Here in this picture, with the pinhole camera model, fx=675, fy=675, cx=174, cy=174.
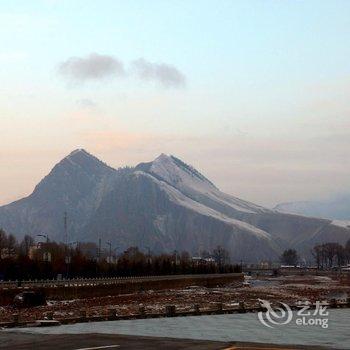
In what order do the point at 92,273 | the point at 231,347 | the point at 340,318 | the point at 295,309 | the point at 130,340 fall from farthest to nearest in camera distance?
the point at 92,273 → the point at 295,309 → the point at 340,318 → the point at 130,340 → the point at 231,347

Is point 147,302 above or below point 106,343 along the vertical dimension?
below

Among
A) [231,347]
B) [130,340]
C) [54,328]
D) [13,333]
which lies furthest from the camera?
[54,328]

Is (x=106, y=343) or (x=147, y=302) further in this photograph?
(x=147, y=302)

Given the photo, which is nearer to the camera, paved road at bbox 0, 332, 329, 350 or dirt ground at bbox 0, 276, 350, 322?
paved road at bbox 0, 332, 329, 350

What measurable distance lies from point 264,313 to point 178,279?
321ft

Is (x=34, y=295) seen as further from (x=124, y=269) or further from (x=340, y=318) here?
(x=124, y=269)

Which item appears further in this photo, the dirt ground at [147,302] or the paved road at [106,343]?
the dirt ground at [147,302]

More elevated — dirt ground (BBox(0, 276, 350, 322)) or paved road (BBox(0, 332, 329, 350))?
paved road (BBox(0, 332, 329, 350))

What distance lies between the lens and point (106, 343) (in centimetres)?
3056

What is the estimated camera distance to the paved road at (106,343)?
2889cm

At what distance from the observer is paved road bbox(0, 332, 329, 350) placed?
2889 centimetres

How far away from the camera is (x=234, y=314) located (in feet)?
171

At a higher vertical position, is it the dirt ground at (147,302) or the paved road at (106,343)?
the paved road at (106,343)

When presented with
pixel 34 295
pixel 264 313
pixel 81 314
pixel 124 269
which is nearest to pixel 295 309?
pixel 264 313
